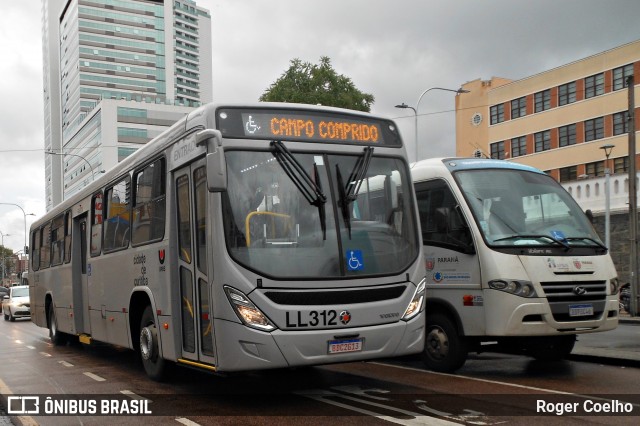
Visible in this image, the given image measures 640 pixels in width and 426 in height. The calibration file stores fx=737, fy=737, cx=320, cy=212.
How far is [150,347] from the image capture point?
9781 mm

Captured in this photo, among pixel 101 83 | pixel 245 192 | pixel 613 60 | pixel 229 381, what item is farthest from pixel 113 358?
pixel 101 83

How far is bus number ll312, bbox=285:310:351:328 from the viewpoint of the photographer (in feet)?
24.1

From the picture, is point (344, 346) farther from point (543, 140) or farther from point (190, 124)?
point (543, 140)

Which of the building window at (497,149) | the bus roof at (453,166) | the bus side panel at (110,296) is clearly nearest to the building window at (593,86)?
the building window at (497,149)

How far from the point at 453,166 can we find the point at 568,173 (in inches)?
1797

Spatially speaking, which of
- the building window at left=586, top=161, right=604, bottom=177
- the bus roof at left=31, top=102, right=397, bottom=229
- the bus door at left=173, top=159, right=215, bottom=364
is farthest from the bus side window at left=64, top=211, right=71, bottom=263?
the building window at left=586, top=161, right=604, bottom=177

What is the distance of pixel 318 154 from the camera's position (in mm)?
8102

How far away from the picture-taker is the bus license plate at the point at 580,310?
30.6ft

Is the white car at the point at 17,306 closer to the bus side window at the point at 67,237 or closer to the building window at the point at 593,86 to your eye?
the bus side window at the point at 67,237

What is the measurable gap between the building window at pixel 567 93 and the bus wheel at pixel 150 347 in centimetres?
4815

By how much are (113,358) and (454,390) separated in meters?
7.81

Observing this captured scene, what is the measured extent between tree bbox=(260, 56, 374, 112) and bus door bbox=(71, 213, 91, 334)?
33.5 m

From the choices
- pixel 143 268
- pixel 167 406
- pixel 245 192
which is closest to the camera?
pixel 245 192

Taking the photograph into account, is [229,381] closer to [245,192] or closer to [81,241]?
[245,192]
